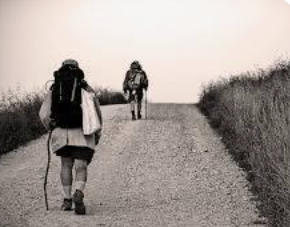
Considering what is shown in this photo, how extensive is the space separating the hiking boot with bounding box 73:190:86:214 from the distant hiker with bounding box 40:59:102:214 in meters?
0.01

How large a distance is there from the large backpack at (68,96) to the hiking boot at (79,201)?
0.77 m

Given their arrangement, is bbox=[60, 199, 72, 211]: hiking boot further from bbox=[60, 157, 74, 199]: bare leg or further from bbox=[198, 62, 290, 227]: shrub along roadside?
bbox=[198, 62, 290, 227]: shrub along roadside

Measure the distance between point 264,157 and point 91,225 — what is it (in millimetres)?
2992

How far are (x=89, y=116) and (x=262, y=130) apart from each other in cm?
329

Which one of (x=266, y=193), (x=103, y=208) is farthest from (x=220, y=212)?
(x=103, y=208)

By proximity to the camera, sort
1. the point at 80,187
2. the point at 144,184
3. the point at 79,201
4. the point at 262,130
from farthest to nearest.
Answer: the point at 262,130
the point at 144,184
the point at 80,187
the point at 79,201

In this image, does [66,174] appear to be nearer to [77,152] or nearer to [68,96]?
[77,152]

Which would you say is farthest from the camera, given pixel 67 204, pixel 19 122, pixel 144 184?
pixel 19 122

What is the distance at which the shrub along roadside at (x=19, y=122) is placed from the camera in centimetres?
1557

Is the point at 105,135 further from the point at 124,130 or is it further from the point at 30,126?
the point at 30,126

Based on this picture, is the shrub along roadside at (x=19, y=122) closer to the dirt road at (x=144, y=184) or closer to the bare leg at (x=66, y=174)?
the dirt road at (x=144, y=184)

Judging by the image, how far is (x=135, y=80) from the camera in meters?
19.2

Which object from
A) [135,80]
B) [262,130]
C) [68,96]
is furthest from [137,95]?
[68,96]

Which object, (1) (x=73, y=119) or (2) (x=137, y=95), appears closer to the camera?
(1) (x=73, y=119)
